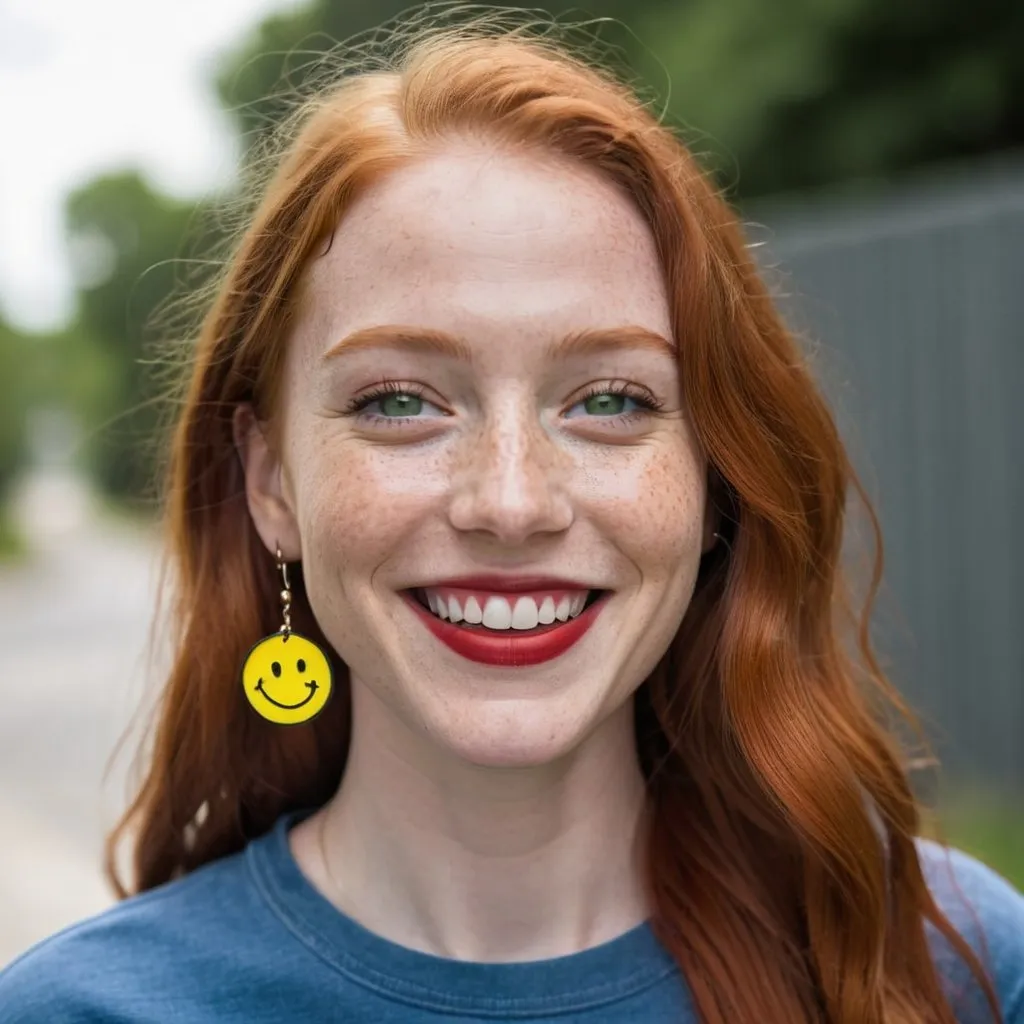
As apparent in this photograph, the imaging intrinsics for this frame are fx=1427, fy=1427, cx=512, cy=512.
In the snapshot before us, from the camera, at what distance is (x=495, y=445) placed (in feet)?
5.35

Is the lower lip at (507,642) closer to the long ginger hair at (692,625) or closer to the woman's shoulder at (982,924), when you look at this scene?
the long ginger hair at (692,625)

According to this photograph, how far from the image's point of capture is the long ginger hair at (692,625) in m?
1.74

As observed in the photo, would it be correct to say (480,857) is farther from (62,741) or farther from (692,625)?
(62,741)

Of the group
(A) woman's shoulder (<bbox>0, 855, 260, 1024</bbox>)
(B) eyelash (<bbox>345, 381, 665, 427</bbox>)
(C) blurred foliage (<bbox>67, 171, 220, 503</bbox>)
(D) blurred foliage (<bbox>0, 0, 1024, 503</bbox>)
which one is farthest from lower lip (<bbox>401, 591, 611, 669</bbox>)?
(C) blurred foliage (<bbox>67, 171, 220, 503</bbox>)

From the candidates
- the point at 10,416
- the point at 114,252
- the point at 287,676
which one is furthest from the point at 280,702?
the point at 114,252

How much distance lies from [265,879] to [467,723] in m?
0.42

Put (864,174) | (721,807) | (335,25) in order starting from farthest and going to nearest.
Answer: (335,25) < (864,174) < (721,807)

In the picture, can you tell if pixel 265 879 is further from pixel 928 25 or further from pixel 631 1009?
pixel 928 25

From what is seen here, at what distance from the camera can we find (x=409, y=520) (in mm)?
1642

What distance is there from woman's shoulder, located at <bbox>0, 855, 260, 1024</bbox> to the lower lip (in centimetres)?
47

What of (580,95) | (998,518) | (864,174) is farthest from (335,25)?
(580,95)

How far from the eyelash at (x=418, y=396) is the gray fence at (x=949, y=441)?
168 inches

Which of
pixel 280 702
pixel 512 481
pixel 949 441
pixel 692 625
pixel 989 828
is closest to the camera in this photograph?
pixel 512 481

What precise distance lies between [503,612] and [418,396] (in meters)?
0.27
